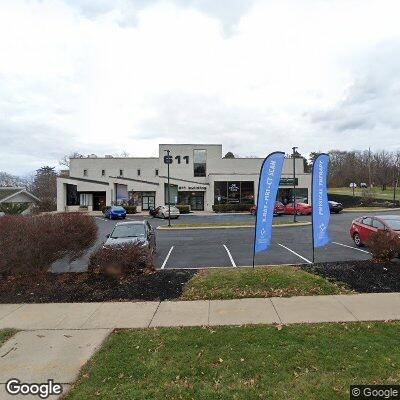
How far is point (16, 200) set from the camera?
1714 inches

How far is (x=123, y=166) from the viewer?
160 feet

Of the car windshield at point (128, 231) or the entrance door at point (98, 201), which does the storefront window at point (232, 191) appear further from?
the car windshield at point (128, 231)

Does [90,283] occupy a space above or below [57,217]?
below

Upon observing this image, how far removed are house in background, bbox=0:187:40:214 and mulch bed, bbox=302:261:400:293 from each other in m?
37.1

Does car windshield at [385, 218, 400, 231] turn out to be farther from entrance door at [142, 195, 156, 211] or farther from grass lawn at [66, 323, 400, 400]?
entrance door at [142, 195, 156, 211]

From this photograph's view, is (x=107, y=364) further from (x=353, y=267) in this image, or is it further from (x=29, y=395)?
(x=353, y=267)

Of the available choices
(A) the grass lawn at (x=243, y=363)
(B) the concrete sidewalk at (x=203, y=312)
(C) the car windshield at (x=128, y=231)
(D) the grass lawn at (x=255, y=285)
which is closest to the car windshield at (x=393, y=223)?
(D) the grass lawn at (x=255, y=285)

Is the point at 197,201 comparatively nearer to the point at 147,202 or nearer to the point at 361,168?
the point at 147,202

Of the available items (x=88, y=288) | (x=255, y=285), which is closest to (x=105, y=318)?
(x=88, y=288)

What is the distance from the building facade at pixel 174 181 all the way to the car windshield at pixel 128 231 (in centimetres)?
3027

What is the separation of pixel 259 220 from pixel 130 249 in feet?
11.9

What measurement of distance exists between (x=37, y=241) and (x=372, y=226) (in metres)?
12.0

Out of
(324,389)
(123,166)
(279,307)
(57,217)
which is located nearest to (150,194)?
(123,166)

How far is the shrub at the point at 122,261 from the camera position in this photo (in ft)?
27.8
